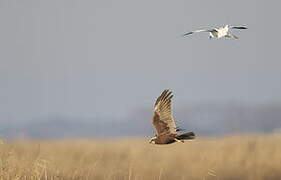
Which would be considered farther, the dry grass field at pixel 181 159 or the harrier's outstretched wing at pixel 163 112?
the dry grass field at pixel 181 159

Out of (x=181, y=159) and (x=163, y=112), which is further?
(x=181, y=159)

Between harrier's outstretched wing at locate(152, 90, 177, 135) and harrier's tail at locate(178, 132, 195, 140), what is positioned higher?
harrier's outstretched wing at locate(152, 90, 177, 135)

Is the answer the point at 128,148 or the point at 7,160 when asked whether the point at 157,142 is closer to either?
the point at 7,160

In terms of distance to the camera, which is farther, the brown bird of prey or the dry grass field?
the dry grass field

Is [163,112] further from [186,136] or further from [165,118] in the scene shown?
[186,136]

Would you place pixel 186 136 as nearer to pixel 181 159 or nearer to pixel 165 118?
pixel 165 118

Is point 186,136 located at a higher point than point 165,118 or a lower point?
lower

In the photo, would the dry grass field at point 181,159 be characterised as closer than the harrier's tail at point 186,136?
No

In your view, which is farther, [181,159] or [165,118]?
[181,159]

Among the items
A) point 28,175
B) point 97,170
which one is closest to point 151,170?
point 97,170

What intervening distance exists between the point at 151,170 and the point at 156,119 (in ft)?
14.8

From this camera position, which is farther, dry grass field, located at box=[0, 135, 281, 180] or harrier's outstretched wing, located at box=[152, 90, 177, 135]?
dry grass field, located at box=[0, 135, 281, 180]

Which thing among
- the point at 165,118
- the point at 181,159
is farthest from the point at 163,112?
the point at 181,159

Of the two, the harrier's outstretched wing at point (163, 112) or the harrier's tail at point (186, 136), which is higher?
the harrier's outstretched wing at point (163, 112)
